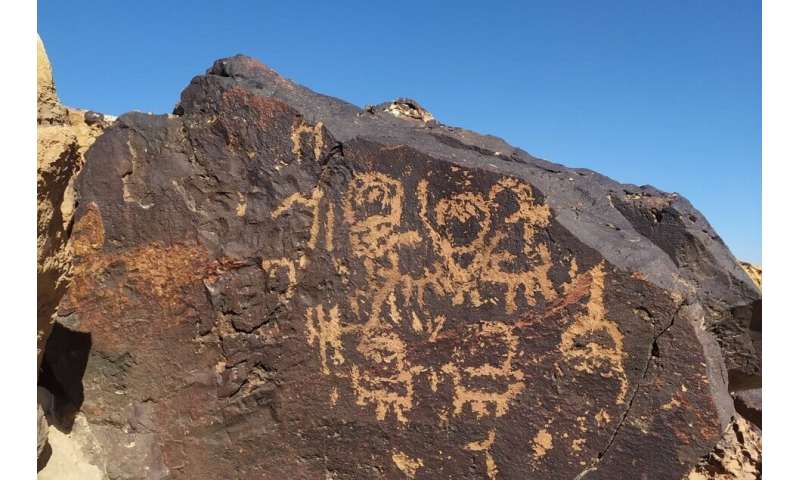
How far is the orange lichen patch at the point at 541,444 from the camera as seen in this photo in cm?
286

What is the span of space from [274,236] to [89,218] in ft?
2.79

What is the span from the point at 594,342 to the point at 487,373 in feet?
1.54

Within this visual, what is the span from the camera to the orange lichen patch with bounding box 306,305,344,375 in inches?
118

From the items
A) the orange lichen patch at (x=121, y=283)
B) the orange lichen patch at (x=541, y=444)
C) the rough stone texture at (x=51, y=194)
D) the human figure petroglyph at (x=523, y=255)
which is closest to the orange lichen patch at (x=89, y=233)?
the orange lichen patch at (x=121, y=283)

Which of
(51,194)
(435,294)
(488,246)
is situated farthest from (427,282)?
(51,194)

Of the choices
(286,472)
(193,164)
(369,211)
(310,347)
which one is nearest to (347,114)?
(369,211)

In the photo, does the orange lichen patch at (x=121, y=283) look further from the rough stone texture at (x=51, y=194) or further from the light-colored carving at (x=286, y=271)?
the rough stone texture at (x=51, y=194)

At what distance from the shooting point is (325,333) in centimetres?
301

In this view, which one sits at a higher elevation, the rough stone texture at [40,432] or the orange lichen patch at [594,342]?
the orange lichen patch at [594,342]

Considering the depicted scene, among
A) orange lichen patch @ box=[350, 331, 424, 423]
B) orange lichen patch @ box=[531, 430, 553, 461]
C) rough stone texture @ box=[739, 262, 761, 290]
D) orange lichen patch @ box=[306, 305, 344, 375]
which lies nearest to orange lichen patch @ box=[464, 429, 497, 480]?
orange lichen patch @ box=[531, 430, 553, 461]

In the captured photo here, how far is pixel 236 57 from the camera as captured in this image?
334 cm

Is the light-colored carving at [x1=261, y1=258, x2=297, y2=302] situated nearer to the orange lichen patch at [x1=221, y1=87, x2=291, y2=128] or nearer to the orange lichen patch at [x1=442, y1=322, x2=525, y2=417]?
the orange lichen patch at [x1=221, y1=87, x2=291, y2=128]

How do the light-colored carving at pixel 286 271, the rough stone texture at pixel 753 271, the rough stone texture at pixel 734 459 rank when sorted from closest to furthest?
1. the light-colored carving at pixel 286 271
2. the rough stone texture at pixel 734 459
3. the rough stone texture at pixel 753 271

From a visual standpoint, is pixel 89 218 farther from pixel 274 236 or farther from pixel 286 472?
pixel 286 472
